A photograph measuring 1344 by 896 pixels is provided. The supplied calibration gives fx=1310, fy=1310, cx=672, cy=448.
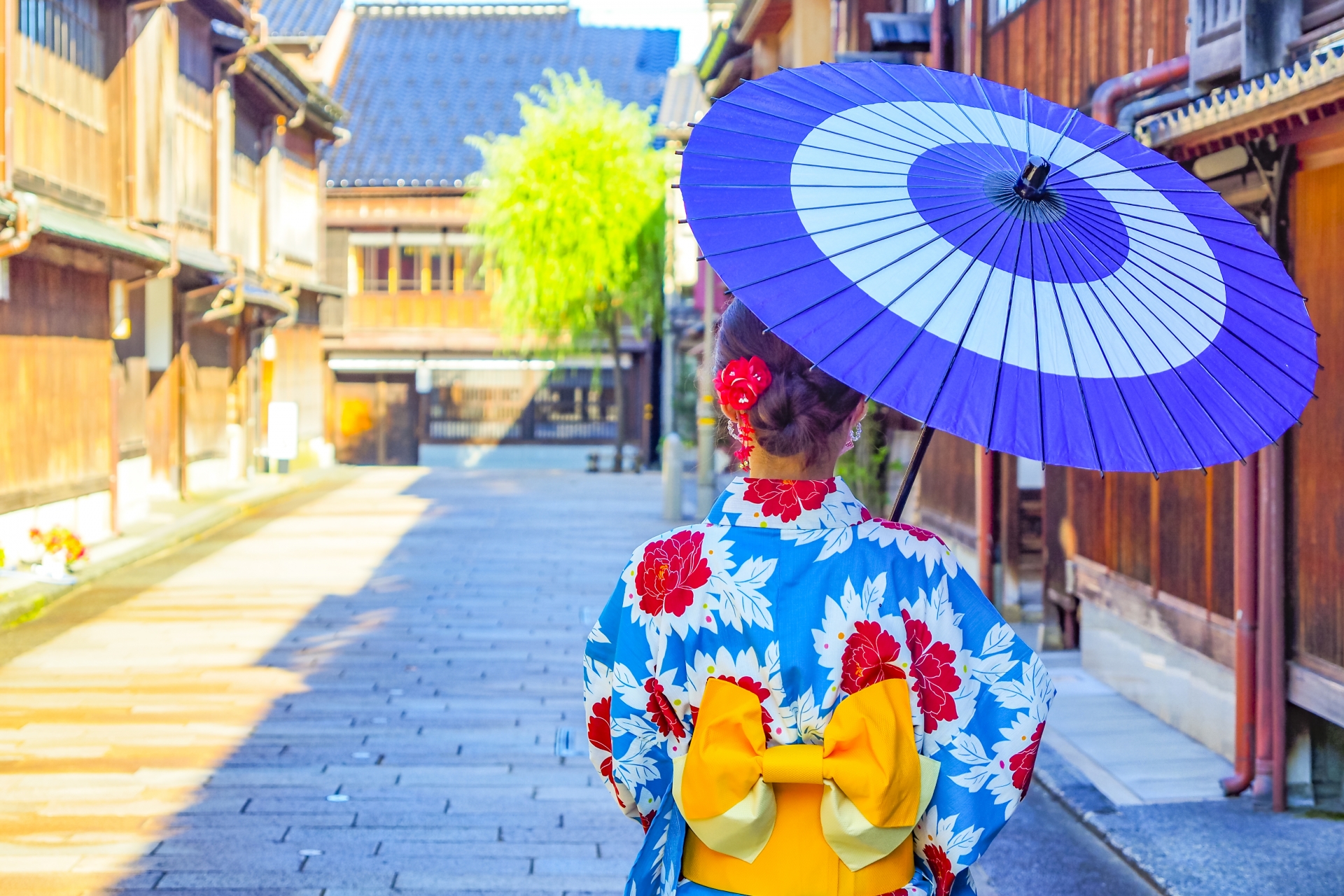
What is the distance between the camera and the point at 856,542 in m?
2.27

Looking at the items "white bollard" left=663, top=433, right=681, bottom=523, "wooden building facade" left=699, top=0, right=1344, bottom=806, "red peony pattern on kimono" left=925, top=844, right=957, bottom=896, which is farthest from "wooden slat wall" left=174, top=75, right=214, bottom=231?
"red peony pattern on kimono" left=925, top=844, right=957, bottom=896

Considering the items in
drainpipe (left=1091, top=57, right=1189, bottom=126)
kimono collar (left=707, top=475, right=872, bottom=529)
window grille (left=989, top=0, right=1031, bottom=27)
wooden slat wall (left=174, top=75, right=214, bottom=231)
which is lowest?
kimono collar (left=707, top=475, right=872, bottom=529)

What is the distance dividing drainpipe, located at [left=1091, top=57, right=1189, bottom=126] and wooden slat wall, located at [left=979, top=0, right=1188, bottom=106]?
319 millimetres

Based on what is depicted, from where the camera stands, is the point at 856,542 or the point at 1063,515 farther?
the point at 1063,515

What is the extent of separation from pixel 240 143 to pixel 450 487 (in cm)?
728

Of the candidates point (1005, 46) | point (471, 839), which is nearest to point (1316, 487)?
point (471, 839)

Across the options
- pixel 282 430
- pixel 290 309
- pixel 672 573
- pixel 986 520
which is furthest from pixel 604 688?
pixel 282 430

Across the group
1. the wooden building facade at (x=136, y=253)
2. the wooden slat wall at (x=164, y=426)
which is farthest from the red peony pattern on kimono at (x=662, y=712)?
the wooden slat wall at (x=164, y=426)

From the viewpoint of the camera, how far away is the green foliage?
28469 millimetres

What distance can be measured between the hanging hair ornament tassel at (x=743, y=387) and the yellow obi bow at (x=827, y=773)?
449 millimetres

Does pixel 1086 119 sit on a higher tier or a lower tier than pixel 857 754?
higher

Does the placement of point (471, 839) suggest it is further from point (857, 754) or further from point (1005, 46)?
point (1005, 46)

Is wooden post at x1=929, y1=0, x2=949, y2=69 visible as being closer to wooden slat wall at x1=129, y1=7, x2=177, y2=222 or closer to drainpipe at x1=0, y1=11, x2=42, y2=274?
drainpipe at x1=0, y1=11, x2=42, y2=274

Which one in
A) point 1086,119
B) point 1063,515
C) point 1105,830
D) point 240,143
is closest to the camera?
point 1086,119
